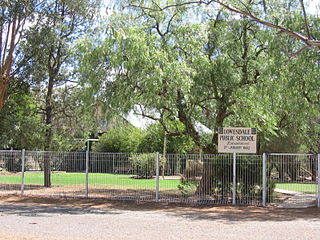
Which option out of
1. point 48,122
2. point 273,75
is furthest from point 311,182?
point 48,122

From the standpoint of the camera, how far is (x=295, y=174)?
1762 centimetres

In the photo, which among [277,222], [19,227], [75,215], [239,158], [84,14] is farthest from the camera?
[84,14]

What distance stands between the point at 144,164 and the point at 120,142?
83.4 feet

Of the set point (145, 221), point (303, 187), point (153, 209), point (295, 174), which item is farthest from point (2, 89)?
point (303, 187)

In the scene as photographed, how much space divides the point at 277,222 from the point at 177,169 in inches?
239

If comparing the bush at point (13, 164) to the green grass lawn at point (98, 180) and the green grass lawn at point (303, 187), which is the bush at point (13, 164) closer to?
the green grass lawn at point (98, 180)

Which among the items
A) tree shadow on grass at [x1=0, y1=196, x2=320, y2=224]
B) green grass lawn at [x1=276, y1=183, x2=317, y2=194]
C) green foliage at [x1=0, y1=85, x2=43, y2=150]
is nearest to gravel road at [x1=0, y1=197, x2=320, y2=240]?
tree shadow on grass at [x1=0, y1=196, x2=320, y2=224]

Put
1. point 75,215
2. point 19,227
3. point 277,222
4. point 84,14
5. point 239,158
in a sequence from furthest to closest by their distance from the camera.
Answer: point 84,14 → point 239,158 → point 75,215 → point 277,222 → point 19,227

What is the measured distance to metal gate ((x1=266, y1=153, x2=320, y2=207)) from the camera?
Result: 17094mm

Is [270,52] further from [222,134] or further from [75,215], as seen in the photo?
[75,215]

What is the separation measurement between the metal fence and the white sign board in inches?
11.8

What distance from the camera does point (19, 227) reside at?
11.5m

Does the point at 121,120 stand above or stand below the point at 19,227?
above

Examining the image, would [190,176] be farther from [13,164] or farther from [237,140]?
[13,164]
